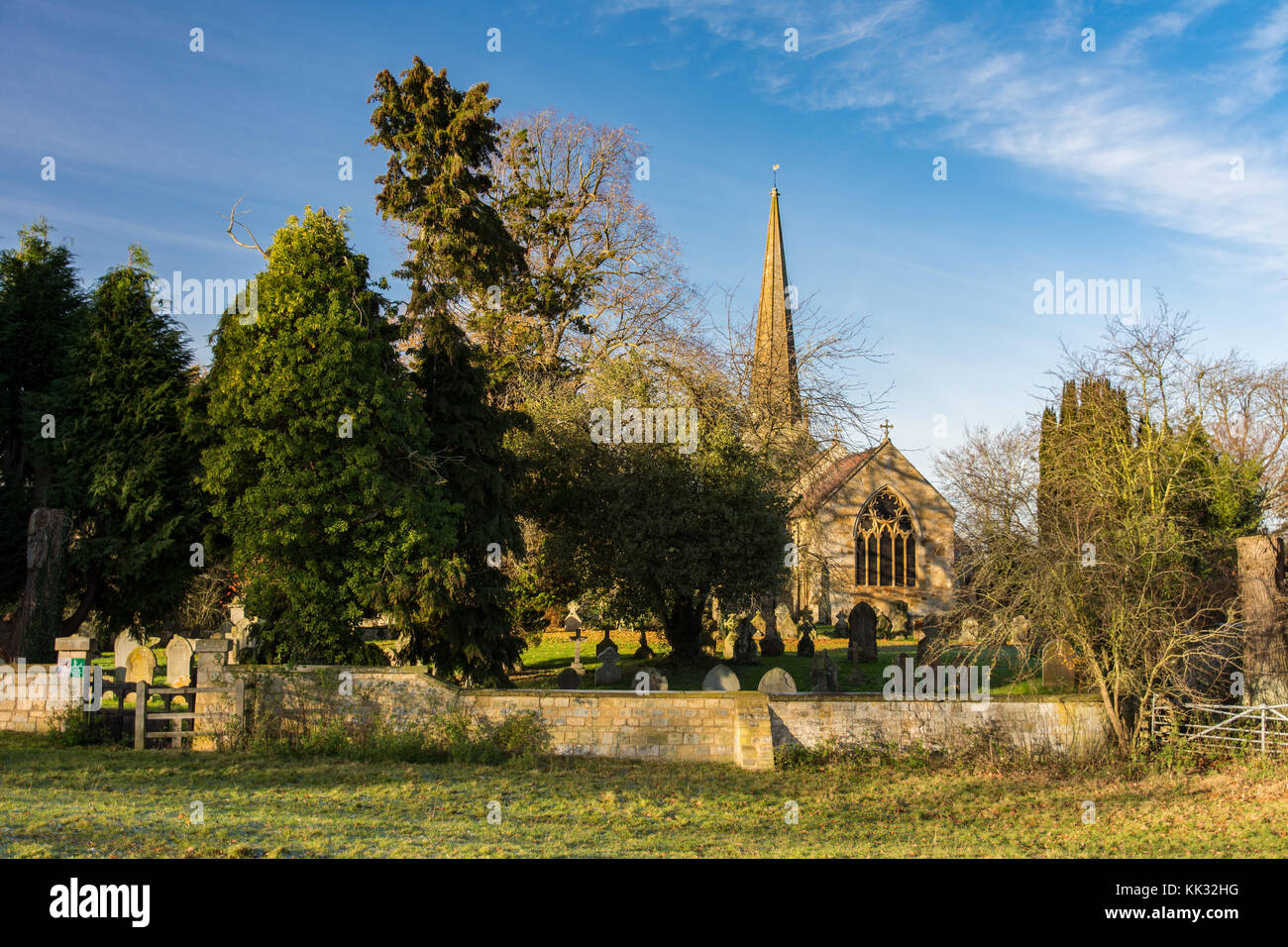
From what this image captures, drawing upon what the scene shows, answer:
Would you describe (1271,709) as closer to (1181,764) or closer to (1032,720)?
(1181,764)

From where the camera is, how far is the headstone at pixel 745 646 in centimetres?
2381

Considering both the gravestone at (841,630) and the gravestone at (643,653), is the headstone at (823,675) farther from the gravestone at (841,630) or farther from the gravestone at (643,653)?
the gravestone at (841,630)

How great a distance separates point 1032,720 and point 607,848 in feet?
28.3

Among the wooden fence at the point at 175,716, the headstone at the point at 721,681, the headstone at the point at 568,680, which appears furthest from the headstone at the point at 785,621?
the wooden fence at the point at 175,716

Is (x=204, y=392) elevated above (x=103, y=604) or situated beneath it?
elevated above

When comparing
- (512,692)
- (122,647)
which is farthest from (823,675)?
(122,647)

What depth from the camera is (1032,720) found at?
14.9 meters

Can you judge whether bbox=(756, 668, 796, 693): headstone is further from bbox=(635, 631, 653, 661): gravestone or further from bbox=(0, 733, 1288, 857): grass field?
bbox=(635, 631, 653, 661): gravestone

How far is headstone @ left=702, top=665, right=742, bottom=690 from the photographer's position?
53.8 ft

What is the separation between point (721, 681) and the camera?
16594 mm

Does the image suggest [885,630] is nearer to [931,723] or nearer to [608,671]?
[608,671]

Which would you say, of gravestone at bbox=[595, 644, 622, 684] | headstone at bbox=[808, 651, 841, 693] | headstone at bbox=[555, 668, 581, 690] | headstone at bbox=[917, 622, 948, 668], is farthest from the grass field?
gravestone at bbox=[595, 644, 622, 684]

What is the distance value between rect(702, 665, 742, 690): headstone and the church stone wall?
89.5 ft
